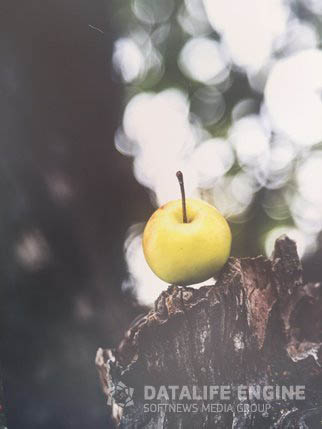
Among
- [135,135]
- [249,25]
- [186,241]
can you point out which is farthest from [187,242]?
[249,25]

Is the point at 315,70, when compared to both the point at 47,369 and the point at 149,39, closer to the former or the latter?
the point at 149,39

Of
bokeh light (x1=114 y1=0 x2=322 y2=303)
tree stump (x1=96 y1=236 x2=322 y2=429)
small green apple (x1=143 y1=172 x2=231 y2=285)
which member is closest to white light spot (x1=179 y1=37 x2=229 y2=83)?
bokeh light (x1=114 y1=0 x2=322 y2=303)

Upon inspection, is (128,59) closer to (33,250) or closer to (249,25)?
(249,25)

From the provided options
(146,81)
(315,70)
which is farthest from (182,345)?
(315,70)

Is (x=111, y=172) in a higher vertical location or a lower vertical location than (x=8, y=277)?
higher

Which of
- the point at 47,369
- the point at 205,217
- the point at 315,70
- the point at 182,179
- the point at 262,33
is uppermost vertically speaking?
the point at 262,33

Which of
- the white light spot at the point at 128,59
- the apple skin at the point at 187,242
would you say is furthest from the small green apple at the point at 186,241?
the white light spot at the point at 128,59

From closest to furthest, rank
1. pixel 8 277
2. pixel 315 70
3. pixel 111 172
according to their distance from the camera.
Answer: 1. pixel 315 70
2. pixel 111 172
3. pixel 8 277
